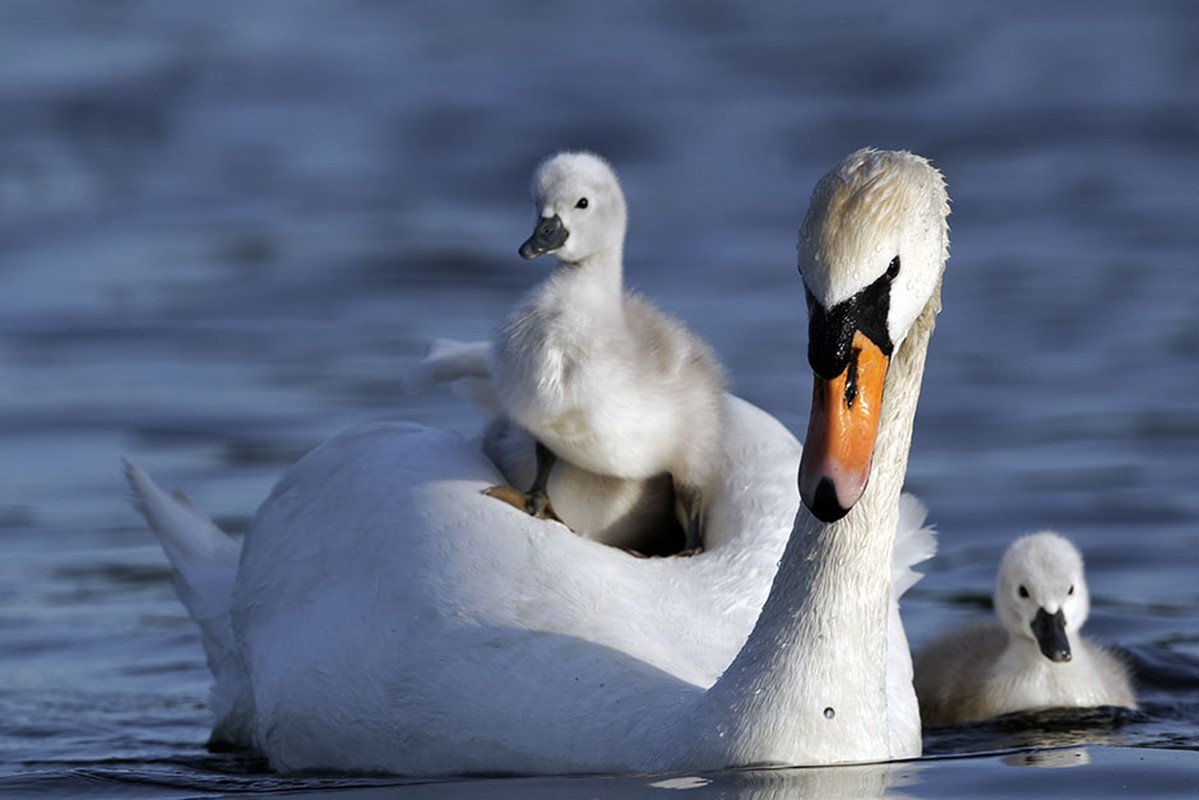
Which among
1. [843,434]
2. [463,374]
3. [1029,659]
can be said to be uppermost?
[463,374]

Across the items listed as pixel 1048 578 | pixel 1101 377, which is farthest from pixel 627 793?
pixel 1101 377

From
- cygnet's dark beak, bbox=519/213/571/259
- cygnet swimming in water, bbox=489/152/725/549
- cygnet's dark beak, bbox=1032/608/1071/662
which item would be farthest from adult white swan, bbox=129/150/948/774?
cygnet's dark beak, bbox=1032/608/1071/662

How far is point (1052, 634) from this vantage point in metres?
7.91

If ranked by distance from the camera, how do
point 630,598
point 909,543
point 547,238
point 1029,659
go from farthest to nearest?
1. point 1029,659
2. point 909,543
3. point 547,238
4. point 630,598

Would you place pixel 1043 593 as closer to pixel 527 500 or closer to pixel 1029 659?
pixel 1029 659

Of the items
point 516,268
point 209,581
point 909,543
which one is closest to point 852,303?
point 909,543

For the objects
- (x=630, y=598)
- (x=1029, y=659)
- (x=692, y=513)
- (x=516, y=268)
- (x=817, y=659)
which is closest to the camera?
(x=817, y=659)

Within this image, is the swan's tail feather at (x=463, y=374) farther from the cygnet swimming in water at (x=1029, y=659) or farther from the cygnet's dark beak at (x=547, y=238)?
the cygnet swimming in water at (x=1029, y=659)

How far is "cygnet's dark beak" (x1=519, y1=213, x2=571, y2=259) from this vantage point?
673 cm

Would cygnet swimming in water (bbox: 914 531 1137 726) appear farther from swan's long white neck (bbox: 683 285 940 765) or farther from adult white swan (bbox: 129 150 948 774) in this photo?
swan's long white neck (bbox: 683 285 940 765)

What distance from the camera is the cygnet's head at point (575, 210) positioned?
6768 mm

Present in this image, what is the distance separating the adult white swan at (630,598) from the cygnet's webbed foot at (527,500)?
→ 0.07m

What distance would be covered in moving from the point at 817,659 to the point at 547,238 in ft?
6.00

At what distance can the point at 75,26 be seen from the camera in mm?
19672
